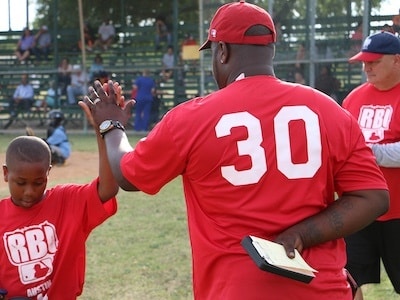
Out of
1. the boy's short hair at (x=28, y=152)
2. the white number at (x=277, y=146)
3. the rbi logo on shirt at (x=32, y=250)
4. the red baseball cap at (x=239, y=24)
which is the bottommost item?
the rbi logo on shirt at (x=32, y=250)

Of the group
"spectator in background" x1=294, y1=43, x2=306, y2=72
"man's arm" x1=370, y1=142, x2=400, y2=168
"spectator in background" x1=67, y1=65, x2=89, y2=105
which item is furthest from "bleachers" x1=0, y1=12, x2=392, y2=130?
"man's arm" x1=370, y1=142, x2=400, y2=168

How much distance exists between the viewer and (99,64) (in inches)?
980

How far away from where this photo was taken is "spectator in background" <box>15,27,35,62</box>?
27078 millimetres

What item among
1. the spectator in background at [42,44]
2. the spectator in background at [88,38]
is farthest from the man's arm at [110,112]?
the spectator in background at [42,44]

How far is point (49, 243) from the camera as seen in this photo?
148 inches

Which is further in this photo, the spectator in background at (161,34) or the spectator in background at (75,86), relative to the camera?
the spectator in background at (161,34)

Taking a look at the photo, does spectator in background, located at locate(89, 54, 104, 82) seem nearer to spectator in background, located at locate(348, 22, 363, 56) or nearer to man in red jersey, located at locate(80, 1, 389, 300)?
spectator in background, located at locate(348, 22, 363, 56)

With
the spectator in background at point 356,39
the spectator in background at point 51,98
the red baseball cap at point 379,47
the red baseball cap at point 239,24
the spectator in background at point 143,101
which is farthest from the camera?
the spectator in background at point 51,98

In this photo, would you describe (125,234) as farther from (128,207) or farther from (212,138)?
(212,138)

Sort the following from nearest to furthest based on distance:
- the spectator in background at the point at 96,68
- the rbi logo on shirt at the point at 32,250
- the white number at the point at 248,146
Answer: the white number at the point at 248,146 → the rbi logo on shirt at the point at 32,250 → the spectator in background at the point at 96,68

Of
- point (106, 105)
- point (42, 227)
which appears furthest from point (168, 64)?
point (106, 105)

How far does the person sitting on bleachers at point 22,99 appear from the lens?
992 inches

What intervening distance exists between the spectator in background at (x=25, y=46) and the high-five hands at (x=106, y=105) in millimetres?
24539

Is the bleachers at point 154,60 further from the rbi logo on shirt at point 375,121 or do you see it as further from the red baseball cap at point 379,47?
the rbi logo on shirt at point 375,121
